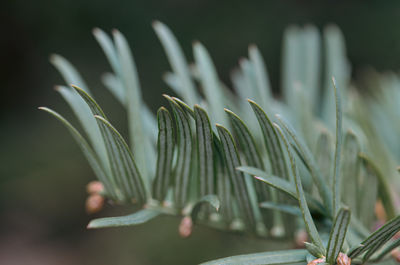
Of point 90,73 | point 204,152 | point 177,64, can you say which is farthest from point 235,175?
point 90,73

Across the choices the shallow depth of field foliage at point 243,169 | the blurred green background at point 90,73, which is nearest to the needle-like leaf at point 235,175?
the shallow depth of field foliage at point 243,169

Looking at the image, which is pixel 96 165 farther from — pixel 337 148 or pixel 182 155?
pixel 337 148

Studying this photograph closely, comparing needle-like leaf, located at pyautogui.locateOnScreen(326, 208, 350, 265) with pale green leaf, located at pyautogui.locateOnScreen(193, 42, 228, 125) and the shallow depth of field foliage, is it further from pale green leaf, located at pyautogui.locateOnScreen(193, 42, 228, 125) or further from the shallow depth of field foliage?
pale green leaf, located at pyautogui.locateOnScreen(193, 42, 228, 125)

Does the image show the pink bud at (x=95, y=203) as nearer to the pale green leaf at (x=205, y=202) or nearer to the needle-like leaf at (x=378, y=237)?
the pale green leaf at (x=205, y=202)

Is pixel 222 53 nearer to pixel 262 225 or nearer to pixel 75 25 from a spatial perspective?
pixel 75 25

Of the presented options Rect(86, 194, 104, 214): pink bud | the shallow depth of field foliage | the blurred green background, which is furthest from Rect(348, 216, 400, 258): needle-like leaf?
the blurred green background

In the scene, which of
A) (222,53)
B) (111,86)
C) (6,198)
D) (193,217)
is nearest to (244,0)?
(222,53)
